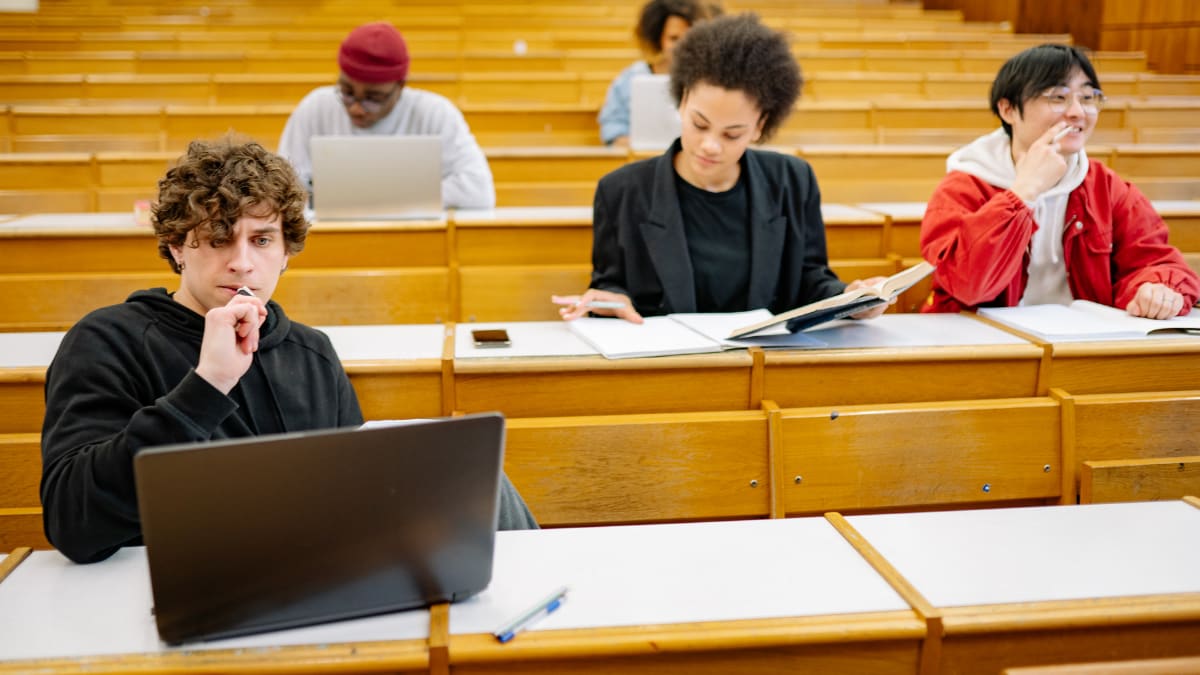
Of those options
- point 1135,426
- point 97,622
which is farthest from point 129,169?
point 1135,426

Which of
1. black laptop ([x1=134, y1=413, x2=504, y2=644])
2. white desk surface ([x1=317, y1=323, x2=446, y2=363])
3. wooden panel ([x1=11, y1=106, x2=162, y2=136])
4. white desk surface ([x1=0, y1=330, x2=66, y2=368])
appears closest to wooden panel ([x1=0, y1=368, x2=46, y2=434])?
white desk surface ([x1=0, y1=330, x2=66, y2=368])

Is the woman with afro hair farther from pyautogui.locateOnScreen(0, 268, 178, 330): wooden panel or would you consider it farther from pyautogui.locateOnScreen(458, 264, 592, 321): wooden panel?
pyautogui.locateOnScreen(0, 268, 178, 330): wooden panel

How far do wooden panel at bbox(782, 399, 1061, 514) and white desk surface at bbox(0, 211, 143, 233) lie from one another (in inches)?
56.8

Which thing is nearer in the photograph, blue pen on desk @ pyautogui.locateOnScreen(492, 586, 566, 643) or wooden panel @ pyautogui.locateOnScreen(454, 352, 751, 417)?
blue pen on desk @ pyautogui.locateOnScreen(492, 586, 566, 643)

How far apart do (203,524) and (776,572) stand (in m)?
0.47

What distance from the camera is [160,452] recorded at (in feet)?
2.16

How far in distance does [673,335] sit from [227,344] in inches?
29.3

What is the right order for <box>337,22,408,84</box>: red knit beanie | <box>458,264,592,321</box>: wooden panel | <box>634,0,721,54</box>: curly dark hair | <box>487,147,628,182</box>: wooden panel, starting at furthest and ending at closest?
<box>634,0,721,54</box>: curly dark hair < <box>487,147,628,182</box>: wooden panel < <box>337,22,408,84</box>: red knit beanie < <box>458,264,592,321</box>: wooden panel

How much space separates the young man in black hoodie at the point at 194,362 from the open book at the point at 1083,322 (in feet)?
2.85

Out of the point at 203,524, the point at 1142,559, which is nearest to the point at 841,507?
the point at 1142,559

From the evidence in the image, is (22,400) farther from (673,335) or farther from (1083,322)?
(1083,322)

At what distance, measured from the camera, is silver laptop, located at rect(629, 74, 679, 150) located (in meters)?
3.07

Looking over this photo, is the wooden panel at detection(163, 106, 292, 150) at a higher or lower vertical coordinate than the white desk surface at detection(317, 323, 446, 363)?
higher

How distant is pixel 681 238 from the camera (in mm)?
1678
